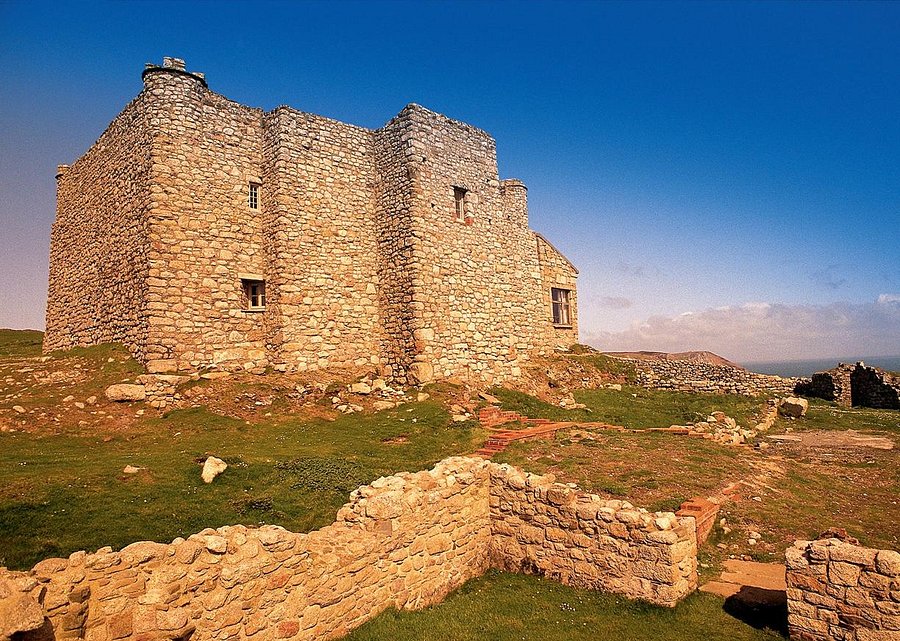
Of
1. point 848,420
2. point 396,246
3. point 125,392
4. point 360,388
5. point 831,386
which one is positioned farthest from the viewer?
point 831,386

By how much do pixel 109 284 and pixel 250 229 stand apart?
5387 millimetres

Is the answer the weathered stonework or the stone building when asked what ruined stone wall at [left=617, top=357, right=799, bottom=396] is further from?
the stone building

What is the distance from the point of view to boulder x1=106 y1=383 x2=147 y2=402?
15000 mm

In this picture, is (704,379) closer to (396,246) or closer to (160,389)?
(396,246)

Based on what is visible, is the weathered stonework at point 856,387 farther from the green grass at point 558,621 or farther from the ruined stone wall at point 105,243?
the ruined stone wall at point 105,243

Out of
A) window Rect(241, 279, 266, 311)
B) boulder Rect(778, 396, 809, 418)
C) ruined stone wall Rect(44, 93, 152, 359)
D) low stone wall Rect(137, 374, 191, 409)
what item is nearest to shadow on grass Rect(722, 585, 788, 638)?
low stone wall Rect(137, 374, 191, 409)

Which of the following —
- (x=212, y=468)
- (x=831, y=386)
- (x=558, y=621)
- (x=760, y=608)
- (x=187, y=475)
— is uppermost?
(x=831, y=386)

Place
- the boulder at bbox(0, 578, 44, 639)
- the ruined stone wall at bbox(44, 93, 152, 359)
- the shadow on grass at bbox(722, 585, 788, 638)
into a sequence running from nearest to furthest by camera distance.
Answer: the boulder at bbox(0, 578, 44, 639), the shadow on grass at bbox(722, 585, 788, 638), the ruined stone wall at bbox(44, 93, 152, 359)

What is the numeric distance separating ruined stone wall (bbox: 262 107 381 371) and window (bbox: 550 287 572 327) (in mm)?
13161

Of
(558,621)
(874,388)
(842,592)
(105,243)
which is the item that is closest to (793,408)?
(874,388)

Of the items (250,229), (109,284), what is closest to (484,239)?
(250,229)

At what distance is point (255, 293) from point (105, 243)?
19.4 ft

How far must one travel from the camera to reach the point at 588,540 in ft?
29.2

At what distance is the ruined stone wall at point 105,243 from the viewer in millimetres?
17922
